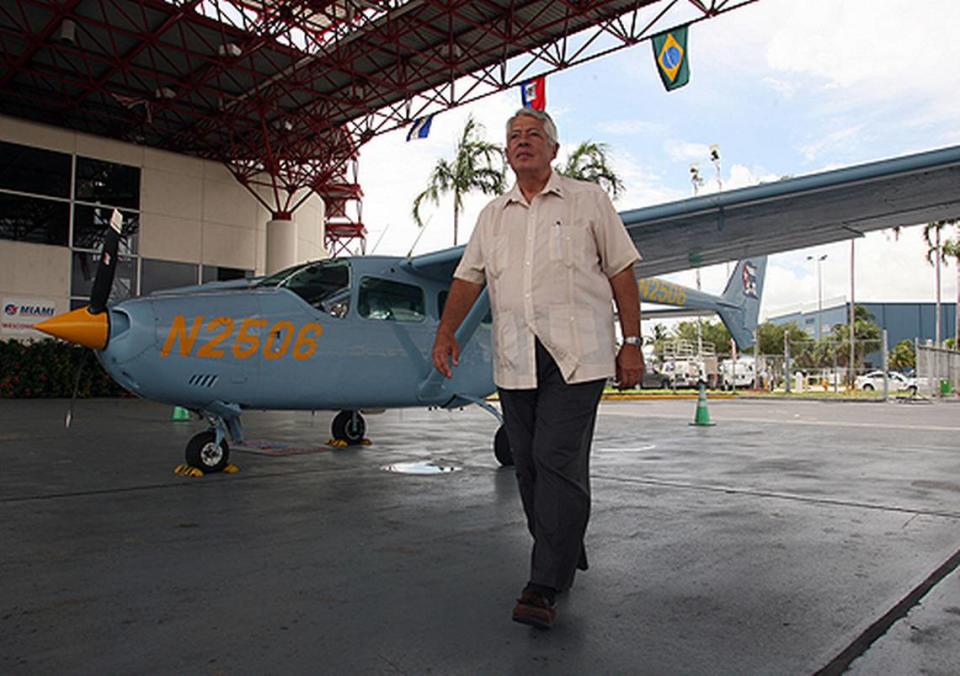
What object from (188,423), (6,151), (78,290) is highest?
(6,151)

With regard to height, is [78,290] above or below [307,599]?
above

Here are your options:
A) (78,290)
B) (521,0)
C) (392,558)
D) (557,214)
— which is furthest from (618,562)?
(78,290)

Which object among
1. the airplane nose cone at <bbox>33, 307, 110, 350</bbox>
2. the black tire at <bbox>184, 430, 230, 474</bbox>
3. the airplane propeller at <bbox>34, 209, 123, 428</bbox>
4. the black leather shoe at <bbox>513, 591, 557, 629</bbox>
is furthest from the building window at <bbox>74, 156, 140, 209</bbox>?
the black leather shoe at <bbox>513, 591, 557, 629</bbox>

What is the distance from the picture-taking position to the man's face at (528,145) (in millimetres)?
3115

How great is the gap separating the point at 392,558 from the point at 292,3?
53.5ft

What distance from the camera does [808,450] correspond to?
8.91 metres

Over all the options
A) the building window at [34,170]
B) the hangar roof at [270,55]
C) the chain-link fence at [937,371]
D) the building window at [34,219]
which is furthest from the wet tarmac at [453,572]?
the chain-link fence at [937,371]

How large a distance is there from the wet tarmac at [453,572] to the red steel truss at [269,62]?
12936mm

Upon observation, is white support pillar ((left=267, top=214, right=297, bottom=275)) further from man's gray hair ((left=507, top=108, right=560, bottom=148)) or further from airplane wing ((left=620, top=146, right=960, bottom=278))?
man's gray hair ((left=507, top=108, right=560, bottom=148))

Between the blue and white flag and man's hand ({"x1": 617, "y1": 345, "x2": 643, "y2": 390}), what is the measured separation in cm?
1925

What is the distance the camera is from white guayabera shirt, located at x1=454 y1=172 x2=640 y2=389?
2.94m

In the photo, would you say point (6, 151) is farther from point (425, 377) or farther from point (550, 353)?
point (550, 353)

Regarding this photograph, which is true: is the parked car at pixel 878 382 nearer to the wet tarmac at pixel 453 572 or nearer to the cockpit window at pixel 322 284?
the wet tarmac at pixel 453 572

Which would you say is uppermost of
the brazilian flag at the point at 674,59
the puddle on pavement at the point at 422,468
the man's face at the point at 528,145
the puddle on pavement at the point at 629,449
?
the brazilian flag at the point at 674,59
